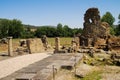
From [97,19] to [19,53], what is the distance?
14.3 m

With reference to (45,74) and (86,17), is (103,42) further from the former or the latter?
(45,74)

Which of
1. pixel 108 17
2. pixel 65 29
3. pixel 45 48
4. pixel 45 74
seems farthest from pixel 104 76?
pixel 65 29

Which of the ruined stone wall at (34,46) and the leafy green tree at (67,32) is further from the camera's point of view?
the leafy green tree at (67,32)

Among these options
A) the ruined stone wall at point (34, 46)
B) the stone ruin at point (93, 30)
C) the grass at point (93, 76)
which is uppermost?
the stone ruin at point (93, 30)

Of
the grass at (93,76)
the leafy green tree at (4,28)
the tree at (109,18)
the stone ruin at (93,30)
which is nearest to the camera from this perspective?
the grass at (93,76)

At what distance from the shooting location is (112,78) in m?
14.2

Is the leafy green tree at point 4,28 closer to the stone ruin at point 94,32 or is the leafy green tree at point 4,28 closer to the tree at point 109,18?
the tree at point 109,18

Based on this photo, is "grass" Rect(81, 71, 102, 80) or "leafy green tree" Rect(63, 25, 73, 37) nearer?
"grass" Rect(81, 71, 102, 80)

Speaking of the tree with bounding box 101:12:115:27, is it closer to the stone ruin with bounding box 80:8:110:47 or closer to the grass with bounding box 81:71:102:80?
the stone ruin with bounding box 80:8:110:47

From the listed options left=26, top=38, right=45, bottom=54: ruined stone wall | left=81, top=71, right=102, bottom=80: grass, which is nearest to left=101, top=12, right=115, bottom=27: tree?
left=26, top=38, right=45, bottom=54: ruined stone wall

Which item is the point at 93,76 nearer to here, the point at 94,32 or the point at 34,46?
the point at 34,46

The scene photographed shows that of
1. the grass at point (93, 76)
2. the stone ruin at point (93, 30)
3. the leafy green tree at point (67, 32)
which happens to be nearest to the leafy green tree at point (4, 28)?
the leafy green tree at point (67, 32)

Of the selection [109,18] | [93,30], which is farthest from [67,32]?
[93,30]

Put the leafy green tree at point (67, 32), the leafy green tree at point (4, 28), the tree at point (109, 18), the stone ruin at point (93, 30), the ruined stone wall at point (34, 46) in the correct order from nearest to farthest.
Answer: the ruined stone wall at point (34, 46) < the stone ruin at point (93, 30) < the tree at point (109, 18) < the leafy green tree at point (4, 28) < the leafy green tree at point (67, 32)
